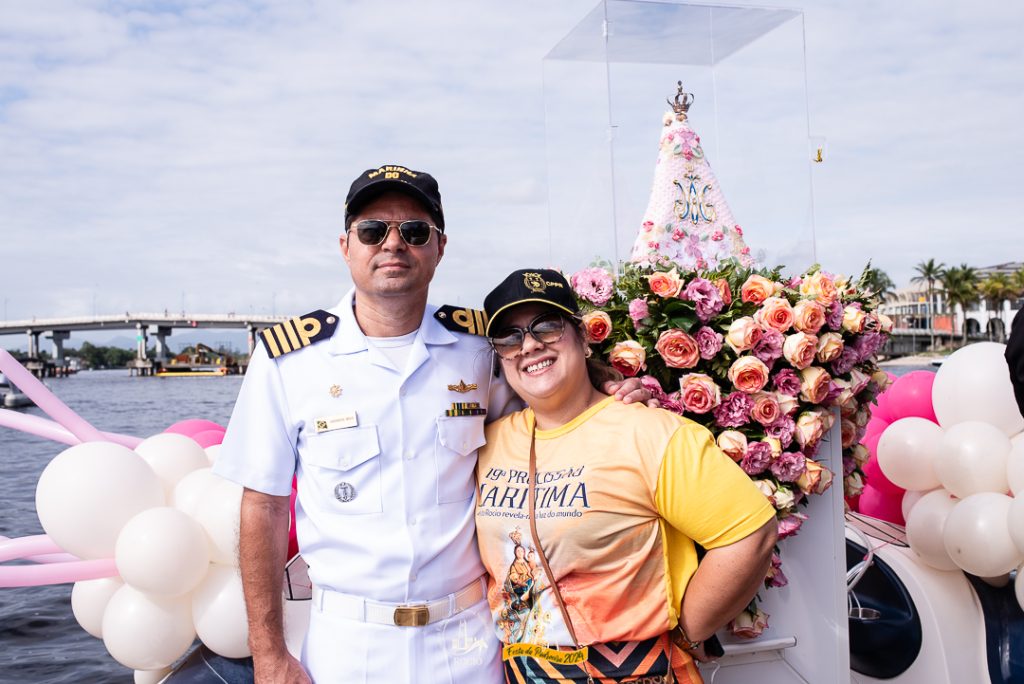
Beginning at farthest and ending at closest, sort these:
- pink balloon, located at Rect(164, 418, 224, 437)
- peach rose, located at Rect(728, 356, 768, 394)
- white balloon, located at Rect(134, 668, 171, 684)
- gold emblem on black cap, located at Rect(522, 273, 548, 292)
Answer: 1. pink balloon, located at Rect(164, 418, 224, 437)
2. white balloon, located at Rect(134, 668, 171, 684)
3. peach rose, located at Rect(728, 356, 768, 394)
4. gold emblem on black cap, located at Rect(522, 273, 548, 292)

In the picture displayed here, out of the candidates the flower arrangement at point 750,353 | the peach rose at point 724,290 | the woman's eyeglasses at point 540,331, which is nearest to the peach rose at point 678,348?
the flower arrangement at point 750,353

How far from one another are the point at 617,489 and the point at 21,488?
19.2 meters

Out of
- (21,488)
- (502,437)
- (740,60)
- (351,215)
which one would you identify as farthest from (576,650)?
(21,488)

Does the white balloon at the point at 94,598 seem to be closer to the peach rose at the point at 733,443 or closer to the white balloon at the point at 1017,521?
the peach rose at the point at 733,443

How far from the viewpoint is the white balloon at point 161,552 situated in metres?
3.45

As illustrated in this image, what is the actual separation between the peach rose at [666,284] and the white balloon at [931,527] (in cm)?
221

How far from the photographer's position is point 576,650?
2.37 metres

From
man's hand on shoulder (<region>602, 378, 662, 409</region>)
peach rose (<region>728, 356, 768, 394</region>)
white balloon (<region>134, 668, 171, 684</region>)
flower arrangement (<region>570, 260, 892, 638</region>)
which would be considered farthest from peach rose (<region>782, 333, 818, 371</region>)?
white balloon (<region>134, 668, 171, 684</region>)

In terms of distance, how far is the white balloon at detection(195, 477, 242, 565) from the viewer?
11.8 ft

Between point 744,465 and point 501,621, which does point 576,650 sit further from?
point 744,465

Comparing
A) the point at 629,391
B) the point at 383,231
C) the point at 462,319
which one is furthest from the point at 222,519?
the point at 629,391

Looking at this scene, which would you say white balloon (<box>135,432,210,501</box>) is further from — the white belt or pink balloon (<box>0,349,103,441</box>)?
the white belt

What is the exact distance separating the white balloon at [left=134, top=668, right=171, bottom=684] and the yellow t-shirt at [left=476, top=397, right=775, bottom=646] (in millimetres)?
2305

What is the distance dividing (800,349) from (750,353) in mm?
177
